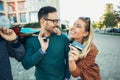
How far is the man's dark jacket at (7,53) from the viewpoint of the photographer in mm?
3143

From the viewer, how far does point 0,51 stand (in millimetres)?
3113

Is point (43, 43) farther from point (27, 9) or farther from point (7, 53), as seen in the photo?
point (27, 9)

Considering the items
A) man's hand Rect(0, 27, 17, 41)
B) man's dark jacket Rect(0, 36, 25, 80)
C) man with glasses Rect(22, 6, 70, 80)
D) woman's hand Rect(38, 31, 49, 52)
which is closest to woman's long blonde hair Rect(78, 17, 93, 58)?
man with glasses Rect(22, 6, 70, 80)

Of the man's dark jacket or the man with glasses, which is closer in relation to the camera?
the man's dark jacket

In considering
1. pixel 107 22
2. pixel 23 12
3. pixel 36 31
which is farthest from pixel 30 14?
pixel 36 31

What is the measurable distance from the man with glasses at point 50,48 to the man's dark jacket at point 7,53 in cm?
17

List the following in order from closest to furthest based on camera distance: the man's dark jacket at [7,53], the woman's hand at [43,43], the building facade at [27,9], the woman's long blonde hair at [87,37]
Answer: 1. the man's dark jacket at [7,53]
2. the woman's hand at [43,43]
3. the woman's long blonde hair at [87,37]
4. the building facade at [27,9]

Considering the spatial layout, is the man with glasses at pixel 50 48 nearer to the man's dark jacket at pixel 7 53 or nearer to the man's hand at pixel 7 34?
the man's dark jacket at pixel 7 53

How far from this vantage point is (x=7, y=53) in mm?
3180

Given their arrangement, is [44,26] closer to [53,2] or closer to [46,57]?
[46,57]

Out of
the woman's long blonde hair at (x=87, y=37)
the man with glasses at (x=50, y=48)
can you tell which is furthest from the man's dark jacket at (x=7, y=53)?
the woman's long blonde hair at (x=87, y=37)

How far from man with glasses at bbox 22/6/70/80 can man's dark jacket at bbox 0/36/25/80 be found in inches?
6.8

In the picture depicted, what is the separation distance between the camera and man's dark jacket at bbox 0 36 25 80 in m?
3.14

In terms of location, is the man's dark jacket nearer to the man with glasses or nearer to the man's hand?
the man's hand
